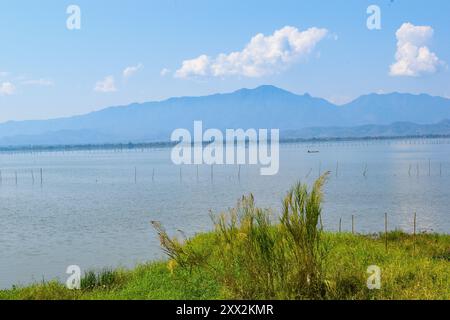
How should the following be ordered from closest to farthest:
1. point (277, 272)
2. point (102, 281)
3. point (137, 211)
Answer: point (277, 272) < point (102, 281) < point (137, 211)

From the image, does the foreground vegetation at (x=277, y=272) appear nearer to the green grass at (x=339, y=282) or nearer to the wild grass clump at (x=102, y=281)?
the green grass at (x=339, y=282)

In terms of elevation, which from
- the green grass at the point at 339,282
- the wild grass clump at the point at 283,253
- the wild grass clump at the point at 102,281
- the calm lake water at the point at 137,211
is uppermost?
the wild grass clump at the point at 283,253

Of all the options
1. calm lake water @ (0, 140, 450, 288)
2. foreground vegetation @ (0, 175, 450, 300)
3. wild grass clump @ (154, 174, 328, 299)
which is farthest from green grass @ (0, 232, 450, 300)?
calm lake water @ (0, 140, 450, 288)

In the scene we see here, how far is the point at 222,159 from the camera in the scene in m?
170

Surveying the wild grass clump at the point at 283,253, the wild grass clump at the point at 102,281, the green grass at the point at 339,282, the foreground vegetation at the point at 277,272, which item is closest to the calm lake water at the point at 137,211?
the wild grass clump at the point at 102,281

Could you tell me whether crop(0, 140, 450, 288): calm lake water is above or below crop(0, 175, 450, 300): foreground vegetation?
below

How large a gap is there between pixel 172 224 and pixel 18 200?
3008 centimetres

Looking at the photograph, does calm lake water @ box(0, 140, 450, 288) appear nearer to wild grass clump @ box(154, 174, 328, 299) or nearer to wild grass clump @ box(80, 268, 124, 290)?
wild grass clump @ box(80, 268, 124, 290)

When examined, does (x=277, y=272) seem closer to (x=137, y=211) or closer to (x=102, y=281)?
(x=102, y=281)

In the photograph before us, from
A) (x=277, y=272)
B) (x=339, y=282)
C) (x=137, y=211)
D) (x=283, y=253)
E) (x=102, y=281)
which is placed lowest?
(x=137, y=211)

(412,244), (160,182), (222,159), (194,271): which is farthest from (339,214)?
(222,159)

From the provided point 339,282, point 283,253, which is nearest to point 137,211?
point 283,253

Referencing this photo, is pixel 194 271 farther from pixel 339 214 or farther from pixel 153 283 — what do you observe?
pixel 339 214

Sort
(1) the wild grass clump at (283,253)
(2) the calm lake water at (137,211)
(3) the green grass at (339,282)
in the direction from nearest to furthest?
(1) the wild grass clump at (283,253)
(3) the green grass at (339,282)
(2) the calm lake water at (137,211)
